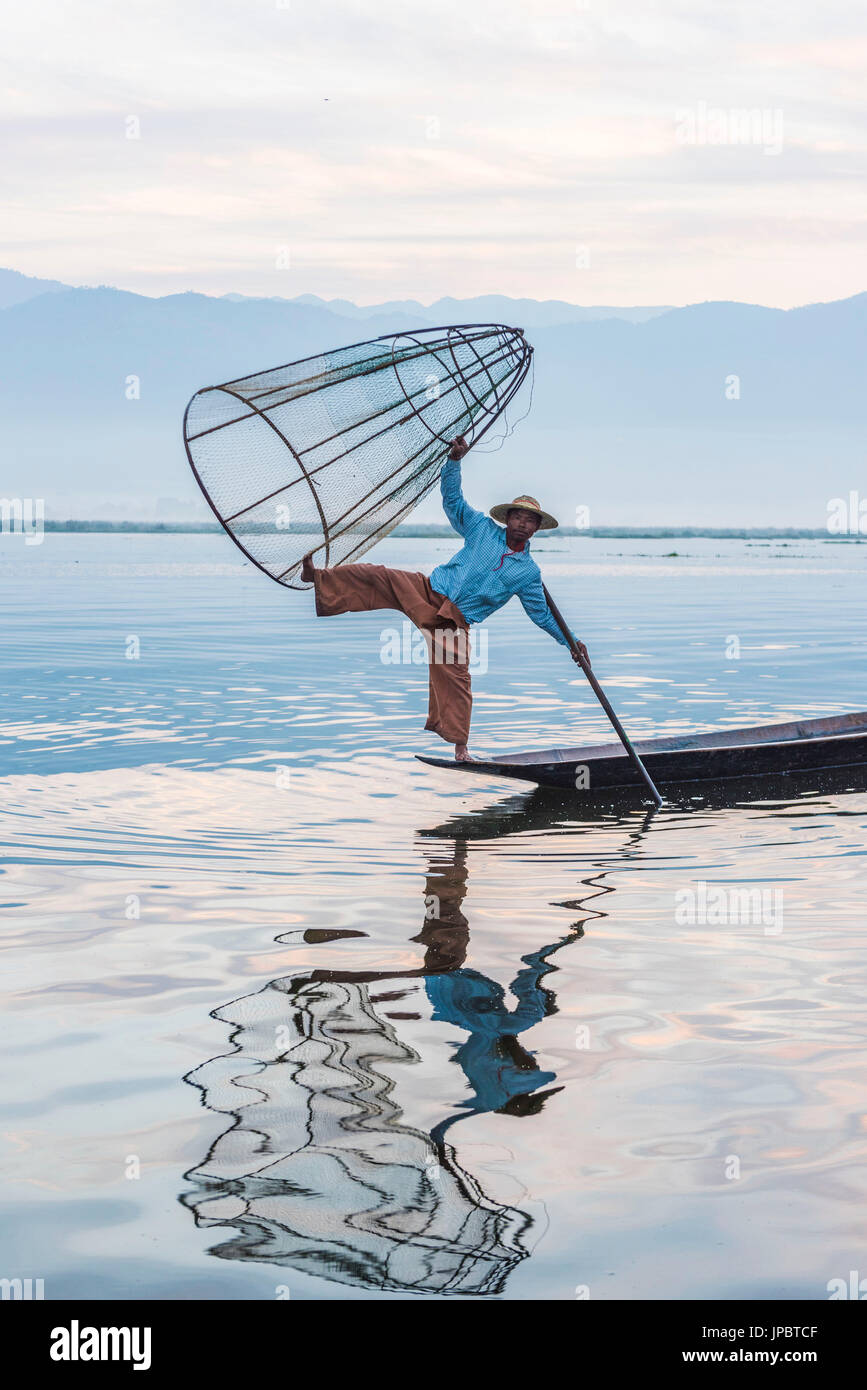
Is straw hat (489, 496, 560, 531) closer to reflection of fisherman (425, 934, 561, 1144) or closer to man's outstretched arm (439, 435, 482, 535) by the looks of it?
man's outstretched arm (439, 435, 482, 535)

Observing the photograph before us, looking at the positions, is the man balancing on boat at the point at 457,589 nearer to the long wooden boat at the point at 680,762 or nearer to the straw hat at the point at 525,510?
A: the straw hat at the point at 525,510

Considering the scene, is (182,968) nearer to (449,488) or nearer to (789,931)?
(789,931)

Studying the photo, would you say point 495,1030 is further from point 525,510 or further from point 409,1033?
point 525,510

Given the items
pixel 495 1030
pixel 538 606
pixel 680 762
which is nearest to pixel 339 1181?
pixel 495 1030

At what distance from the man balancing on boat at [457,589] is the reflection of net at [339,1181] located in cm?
428

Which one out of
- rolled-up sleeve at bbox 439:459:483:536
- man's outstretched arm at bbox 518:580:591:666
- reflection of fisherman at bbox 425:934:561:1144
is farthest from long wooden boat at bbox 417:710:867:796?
reflection of fisherman at bbox 425:934:561:1144

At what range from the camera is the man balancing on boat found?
868cm

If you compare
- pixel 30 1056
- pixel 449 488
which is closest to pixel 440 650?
pixel 449 488

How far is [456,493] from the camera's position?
873 centimetres

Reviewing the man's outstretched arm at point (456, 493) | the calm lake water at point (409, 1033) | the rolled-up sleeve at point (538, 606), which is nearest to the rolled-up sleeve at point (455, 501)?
the man's outstretched arm at point (456, 493)
